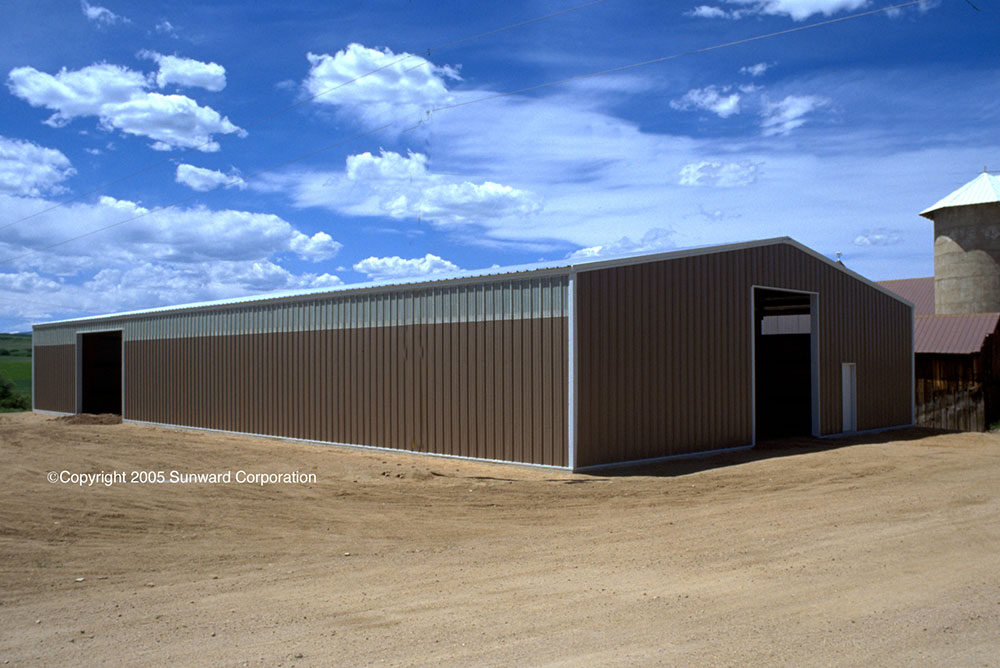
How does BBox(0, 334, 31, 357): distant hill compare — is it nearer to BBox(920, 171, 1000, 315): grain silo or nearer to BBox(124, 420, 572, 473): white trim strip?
BBox(124, 420, 572, 473): white trim strip

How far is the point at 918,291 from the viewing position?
127ft

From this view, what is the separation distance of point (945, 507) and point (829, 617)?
5933 millimetres

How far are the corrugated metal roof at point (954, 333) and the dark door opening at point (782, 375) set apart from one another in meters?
4.43

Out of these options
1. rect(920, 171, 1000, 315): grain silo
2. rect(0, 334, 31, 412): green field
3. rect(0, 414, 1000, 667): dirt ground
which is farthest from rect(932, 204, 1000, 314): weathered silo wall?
rect(0, 334, 31, 412): green field

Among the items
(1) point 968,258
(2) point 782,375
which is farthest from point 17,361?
(1) point 968,258

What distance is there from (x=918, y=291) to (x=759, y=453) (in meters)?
26.8

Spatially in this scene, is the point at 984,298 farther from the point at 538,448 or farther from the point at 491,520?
the point at 491,520

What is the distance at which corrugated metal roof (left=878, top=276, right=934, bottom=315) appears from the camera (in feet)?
122

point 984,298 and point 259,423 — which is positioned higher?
point 984,298

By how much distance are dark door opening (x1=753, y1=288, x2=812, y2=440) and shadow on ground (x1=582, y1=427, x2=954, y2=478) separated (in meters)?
2.56

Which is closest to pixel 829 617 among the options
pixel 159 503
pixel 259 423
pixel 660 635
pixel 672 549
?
pixel 660 635

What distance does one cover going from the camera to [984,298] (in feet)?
108

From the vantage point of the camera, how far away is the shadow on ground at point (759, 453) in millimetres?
14383

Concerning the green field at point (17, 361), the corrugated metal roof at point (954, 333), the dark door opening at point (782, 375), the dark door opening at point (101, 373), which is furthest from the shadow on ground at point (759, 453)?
the green field at point (17, 361)
